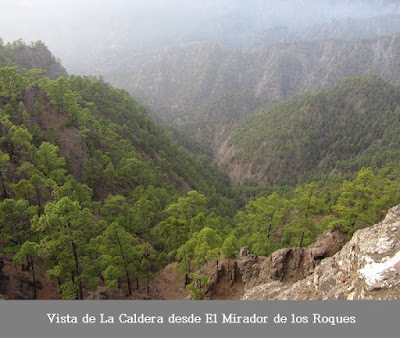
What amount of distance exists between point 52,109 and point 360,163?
127 m

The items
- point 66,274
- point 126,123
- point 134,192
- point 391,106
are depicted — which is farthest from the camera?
point 391,106

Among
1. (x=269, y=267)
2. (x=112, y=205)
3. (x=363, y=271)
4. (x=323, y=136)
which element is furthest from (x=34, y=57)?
(x=323, y=136)

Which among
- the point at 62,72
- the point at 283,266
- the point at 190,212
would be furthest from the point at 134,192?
the point at 62,72

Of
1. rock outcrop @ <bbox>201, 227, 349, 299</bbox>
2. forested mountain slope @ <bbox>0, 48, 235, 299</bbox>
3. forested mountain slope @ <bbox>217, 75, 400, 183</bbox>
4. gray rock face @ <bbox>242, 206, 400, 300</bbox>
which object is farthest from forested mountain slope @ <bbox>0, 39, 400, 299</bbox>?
forested mountain slope @ <bbox>217, 75, 400, 183</bbox>

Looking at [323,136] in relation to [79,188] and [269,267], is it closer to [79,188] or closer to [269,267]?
[79,188]

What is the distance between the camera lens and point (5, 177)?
4150cm

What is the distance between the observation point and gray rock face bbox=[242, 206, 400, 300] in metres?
16.0

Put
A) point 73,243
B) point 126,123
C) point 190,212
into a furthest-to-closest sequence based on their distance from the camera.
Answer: point 126,123
point 190,212
point 73,243

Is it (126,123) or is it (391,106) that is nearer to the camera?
(126,123)

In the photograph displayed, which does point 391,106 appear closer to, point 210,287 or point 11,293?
point 210,287

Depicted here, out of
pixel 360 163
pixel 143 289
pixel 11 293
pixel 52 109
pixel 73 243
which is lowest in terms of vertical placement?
pixel 143 289

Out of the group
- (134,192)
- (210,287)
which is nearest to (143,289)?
(210,287)

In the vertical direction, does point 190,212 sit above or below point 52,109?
below

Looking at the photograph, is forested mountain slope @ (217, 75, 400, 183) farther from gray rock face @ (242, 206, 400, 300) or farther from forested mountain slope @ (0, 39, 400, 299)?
gray rock face @ (242, 206, 400, 300)
